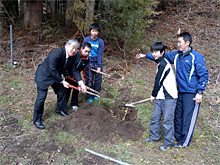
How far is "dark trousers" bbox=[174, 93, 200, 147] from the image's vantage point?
3.13 metres

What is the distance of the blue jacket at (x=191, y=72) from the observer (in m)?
2.97

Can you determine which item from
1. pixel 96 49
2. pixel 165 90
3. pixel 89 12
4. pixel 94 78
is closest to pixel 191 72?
pixel 165 90

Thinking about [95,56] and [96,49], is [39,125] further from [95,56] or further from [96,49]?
[96,49]

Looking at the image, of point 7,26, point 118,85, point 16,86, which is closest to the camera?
point 16,86

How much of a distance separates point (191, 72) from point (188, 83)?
0.63 feet

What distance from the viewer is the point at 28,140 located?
329 centimetres

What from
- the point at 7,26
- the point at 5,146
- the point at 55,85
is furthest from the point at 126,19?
the point at 7,26

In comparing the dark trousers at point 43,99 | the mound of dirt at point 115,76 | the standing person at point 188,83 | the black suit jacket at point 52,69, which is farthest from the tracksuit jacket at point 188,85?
the mound of dirt at point 115,76

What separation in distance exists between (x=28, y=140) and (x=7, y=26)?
367 inches

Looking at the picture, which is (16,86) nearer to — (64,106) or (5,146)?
(64,106)

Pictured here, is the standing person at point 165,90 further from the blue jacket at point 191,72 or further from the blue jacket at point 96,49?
the blue jacket at point 96,49

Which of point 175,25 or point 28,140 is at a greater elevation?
point 175,25

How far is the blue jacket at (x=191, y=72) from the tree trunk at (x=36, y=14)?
8530mm

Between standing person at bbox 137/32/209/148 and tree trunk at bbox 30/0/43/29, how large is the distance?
8.42m
